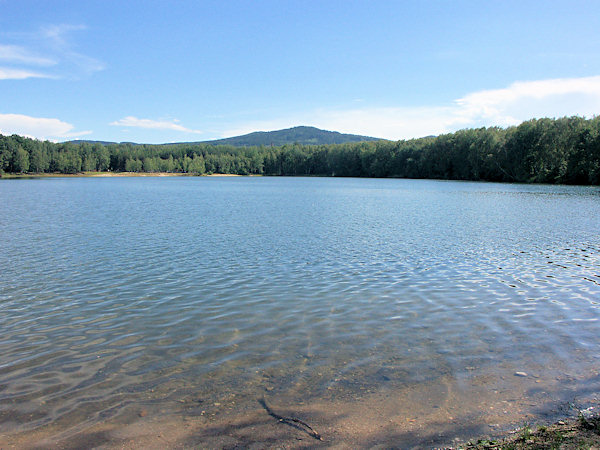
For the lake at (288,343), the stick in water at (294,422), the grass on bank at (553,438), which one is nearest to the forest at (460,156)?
the lake at (288,343)

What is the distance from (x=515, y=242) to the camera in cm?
2041

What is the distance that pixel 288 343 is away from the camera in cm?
803

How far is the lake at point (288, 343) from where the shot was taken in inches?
213

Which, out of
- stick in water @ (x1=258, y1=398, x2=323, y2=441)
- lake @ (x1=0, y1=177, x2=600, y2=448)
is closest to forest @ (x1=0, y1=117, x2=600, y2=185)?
lake @ (x1=0, y1=177, x2=600, y2=448)

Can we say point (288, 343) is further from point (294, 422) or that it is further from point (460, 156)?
point (460, 156)

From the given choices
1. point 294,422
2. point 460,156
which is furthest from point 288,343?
point 460,156

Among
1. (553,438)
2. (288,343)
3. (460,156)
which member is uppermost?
(460,156)

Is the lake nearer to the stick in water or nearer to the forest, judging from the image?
the stick in water

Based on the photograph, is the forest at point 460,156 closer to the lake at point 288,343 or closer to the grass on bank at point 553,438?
the lake at point 288,343

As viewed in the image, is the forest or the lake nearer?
the lake

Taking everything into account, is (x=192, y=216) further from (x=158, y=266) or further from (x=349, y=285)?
(x=349, y=285)

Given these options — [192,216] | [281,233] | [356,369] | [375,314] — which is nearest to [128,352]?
[356,369]

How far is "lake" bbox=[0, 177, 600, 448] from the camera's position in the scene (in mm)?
5418

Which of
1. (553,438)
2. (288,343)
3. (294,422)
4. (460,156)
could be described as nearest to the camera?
(553,438)
